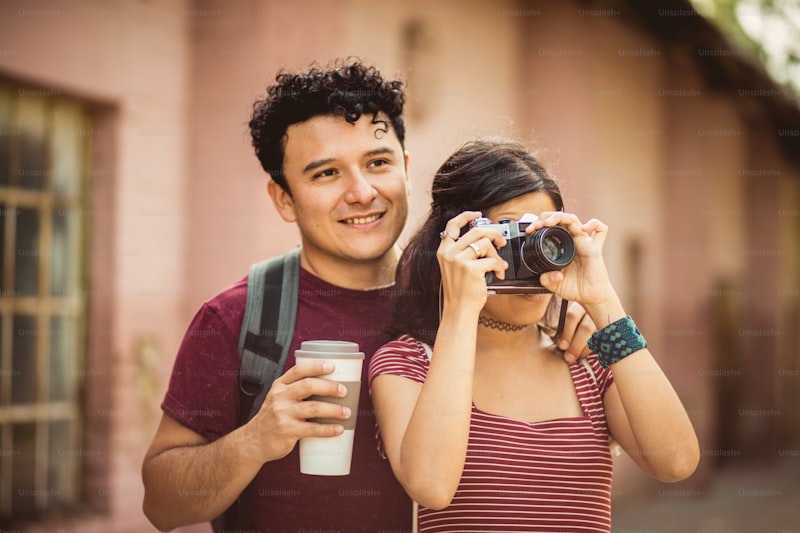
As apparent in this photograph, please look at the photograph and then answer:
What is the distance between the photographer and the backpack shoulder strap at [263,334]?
7.23ft

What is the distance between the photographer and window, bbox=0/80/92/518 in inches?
152

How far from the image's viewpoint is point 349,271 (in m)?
2.38

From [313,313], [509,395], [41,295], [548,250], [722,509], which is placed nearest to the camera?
[548,250]

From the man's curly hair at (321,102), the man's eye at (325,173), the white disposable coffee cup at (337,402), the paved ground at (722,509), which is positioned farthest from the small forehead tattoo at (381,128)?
the paved ground at (722,509)

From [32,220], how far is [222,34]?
1319 millimetres

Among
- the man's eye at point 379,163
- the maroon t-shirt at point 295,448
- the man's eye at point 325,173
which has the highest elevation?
the man's eye at point 379,163

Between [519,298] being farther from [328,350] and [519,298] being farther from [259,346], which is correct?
[259,346]

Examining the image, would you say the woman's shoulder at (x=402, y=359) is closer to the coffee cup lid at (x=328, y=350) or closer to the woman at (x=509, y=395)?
the woman at (x=509, y=395)

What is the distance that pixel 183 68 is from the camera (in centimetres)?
445

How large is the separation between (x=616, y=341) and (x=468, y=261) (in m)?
0.40

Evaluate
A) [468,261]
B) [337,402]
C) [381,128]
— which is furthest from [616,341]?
[381,128]

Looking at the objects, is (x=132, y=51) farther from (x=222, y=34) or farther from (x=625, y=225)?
(x=625, y=225)

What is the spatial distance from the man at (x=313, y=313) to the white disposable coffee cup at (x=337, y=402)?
0.52 feet

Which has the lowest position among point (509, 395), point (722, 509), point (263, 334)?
point (722, 509)
